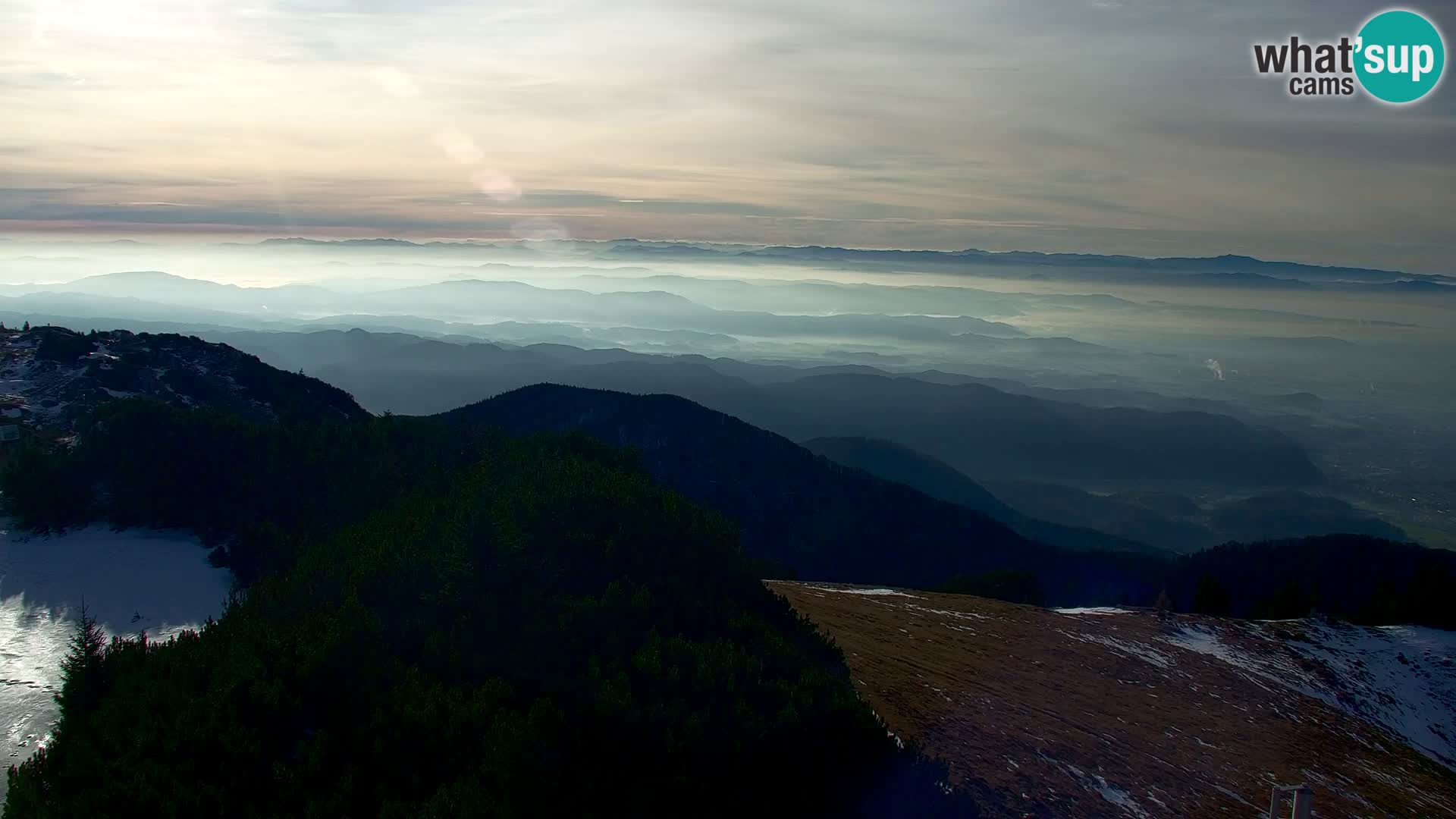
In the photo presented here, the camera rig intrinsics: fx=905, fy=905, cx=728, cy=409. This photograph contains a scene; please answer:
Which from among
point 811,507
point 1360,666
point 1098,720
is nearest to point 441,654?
point 1098,720

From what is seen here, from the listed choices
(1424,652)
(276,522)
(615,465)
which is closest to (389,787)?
(615,465)

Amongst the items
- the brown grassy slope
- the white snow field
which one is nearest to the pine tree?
the white snow field

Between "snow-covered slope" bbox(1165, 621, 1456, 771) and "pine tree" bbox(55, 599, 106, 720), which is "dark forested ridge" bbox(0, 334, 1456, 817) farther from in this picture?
"snow-covered slope" bbox(1165, 621, 1456, 771)

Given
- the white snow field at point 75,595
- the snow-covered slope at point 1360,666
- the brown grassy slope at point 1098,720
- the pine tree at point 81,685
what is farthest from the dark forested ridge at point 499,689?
the snow-covered slope at point 1360,666

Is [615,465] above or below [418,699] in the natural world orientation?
above

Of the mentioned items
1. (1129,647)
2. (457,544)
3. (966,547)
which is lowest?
(966,547)

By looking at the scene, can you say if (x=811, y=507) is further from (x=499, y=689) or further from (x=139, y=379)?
(x=499, y=689)

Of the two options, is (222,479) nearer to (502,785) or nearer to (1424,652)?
(502,785)
